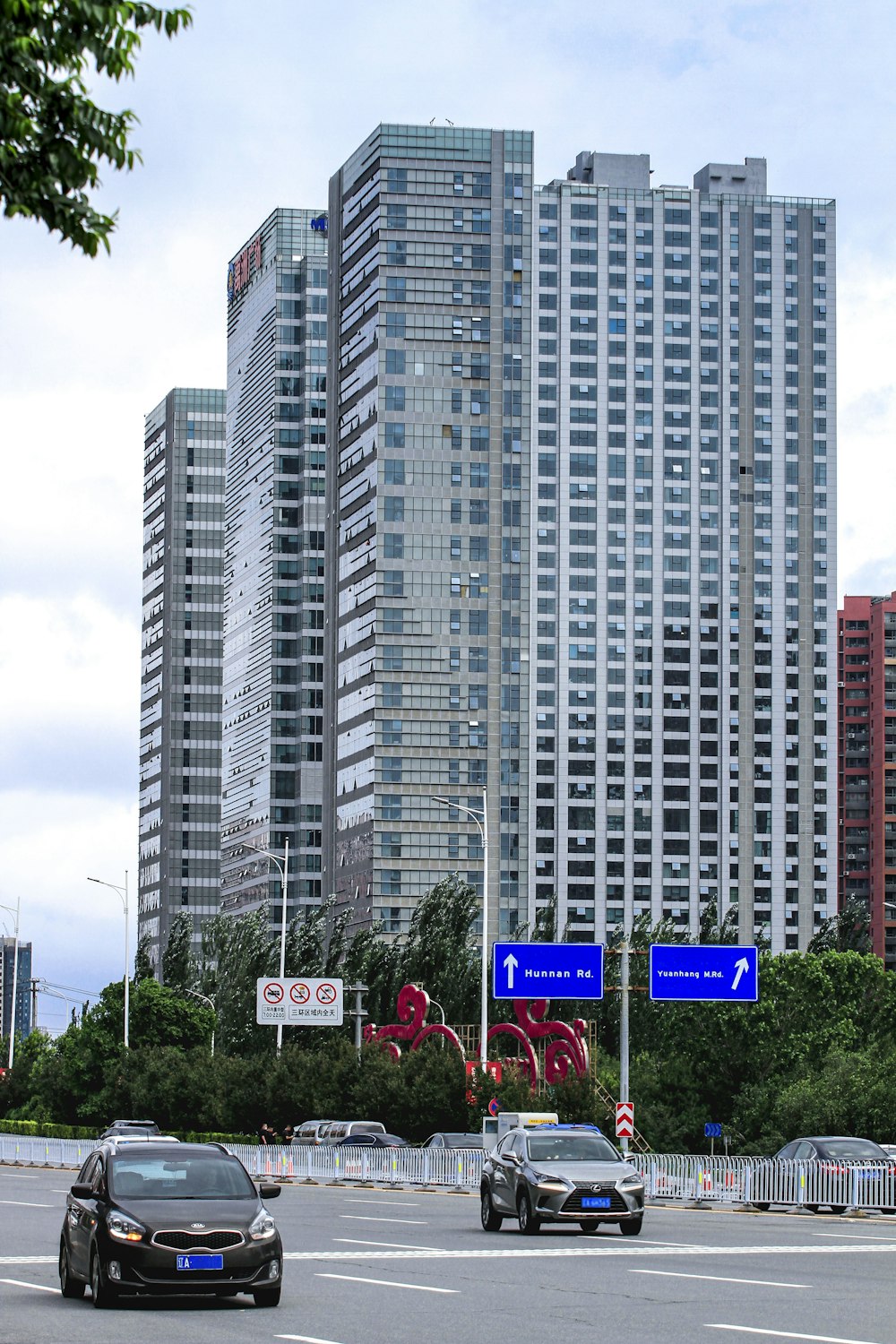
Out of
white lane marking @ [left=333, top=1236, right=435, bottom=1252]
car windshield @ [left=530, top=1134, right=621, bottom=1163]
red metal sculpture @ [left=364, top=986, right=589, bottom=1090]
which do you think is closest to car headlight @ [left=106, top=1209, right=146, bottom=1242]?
white lane marking @ [left=333, top=1236, right=435, bottom=1252]

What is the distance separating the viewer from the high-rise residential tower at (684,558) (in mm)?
150125

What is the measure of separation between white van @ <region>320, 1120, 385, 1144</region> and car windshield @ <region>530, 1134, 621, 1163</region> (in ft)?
104

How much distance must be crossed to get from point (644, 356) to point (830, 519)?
19.3 metres

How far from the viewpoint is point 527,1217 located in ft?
91.9

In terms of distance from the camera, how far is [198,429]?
650 feet

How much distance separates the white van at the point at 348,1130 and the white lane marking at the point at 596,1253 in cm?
3524

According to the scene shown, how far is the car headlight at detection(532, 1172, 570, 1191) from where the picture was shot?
90.1ft

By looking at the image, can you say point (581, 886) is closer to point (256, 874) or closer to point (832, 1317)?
point (256, 874)

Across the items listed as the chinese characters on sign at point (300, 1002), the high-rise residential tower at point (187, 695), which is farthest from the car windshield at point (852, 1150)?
the high-rise residential tower at point (187, 695)

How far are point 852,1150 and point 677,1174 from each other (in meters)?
6.00

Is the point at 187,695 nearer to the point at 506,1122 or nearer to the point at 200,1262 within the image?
the point at 506,1122

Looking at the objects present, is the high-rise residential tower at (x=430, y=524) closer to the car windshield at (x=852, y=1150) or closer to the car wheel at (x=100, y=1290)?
the car windshield at (x=852, y=1150)

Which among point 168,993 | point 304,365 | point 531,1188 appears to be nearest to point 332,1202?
point 531,1188

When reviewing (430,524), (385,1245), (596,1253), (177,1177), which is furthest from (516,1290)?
(430,524)
